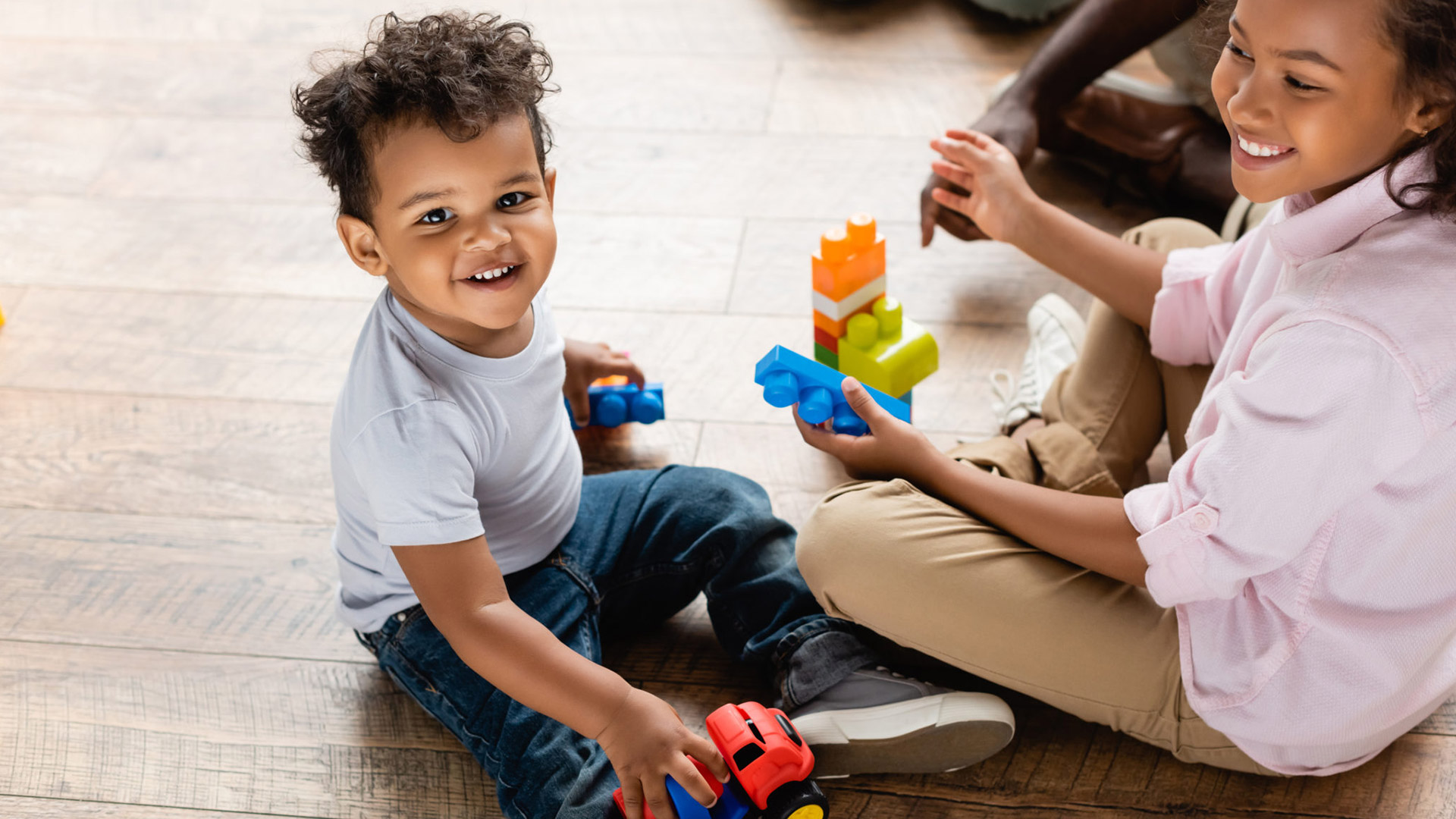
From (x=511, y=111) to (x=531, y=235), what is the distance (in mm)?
86

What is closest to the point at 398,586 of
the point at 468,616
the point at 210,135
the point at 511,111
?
the point at 468,616

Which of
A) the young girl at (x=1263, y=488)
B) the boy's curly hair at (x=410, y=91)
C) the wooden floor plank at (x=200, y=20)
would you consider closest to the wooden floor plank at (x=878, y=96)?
the wooden floor plank at (x=200, y=20)

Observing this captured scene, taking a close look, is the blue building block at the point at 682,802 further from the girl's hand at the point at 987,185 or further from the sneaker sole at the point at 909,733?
the girl's hand at the point at 987,185

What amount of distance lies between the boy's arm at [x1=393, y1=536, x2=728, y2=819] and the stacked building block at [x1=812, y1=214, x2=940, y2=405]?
16.6 inches

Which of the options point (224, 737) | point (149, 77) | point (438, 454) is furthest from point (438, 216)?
point (149, 77)

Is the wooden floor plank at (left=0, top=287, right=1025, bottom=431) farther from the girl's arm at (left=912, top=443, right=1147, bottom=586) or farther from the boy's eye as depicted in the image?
the boy's eye

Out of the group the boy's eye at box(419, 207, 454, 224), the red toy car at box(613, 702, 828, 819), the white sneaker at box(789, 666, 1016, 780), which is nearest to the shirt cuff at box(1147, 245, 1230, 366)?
the white sneaker at box(789, 666, 1016, 780)

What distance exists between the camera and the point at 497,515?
95 cm

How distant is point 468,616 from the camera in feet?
2.70

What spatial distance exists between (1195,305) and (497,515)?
61 centimetres

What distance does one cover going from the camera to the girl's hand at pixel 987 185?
1146 millimetres

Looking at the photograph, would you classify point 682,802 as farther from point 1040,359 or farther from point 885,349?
point 1040,359

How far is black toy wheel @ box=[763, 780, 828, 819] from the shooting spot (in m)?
0.86

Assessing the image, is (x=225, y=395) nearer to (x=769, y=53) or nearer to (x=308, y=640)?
(x=308, y=640)
